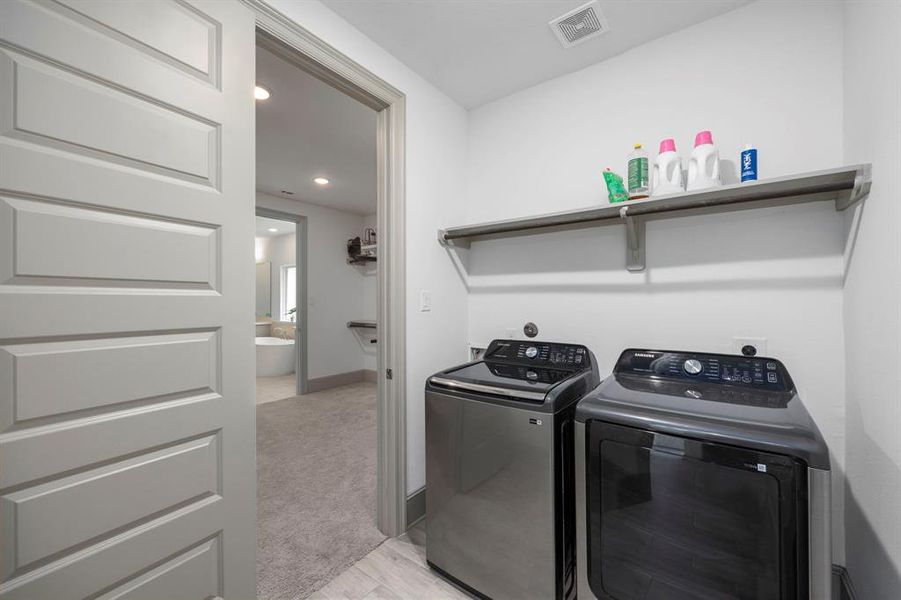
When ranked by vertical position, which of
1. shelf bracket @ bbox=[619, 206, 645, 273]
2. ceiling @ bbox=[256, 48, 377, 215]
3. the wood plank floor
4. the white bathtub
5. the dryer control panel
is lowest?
the wood plank floor

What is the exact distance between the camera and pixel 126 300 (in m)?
0.97

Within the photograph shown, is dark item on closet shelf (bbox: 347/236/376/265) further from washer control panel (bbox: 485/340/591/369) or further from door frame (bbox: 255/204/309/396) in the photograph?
washer control panel (bbox: 485/340/591/369)

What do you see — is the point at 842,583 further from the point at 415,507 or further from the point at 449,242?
the point at 449,242

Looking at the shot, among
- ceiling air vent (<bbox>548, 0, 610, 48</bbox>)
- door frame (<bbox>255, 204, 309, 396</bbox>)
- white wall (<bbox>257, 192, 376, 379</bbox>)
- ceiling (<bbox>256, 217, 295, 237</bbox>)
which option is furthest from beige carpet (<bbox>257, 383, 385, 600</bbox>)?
ceiling (<bbox>256, 217, 295, 237</bbox>)

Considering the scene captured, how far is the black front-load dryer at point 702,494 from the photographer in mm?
898

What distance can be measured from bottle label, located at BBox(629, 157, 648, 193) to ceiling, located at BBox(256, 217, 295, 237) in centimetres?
526

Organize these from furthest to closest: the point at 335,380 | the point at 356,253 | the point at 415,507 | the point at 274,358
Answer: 1. the point at 274,358
2. the point at 356,253
3. the point at 335,380
4. the point at 415,507

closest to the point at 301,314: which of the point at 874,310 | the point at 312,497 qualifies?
the point at 312,497

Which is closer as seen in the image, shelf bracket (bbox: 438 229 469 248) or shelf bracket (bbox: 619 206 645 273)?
shelf bracket (bbox: 619 206 645 273)

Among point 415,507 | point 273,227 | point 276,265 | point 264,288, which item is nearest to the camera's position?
point 415,507

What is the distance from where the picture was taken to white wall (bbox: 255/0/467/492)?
6.16 ft

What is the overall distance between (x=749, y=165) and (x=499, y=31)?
4.04 feet

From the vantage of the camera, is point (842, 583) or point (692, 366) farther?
point (692, 366)

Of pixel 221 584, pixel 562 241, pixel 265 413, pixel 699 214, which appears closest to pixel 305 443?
pixel 265 413
